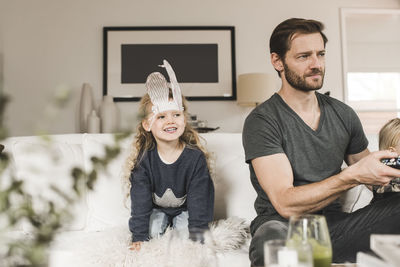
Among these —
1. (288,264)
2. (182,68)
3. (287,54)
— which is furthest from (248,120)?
(182,68)

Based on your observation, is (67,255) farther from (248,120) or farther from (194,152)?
(248,120)

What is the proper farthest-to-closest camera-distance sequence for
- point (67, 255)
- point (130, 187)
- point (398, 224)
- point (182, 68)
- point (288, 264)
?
point (182, 68) → point (130, 187) → point (67, 255) → point (398, 224) → point (288, 264)

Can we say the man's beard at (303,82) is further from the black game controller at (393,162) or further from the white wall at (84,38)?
the white wall at (84,38)

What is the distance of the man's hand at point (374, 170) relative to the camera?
3.89 feet

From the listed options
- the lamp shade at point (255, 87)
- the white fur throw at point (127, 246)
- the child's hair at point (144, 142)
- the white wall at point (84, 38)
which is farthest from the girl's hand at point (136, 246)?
the white wall at point (84, 38)

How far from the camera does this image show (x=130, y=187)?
1.81 m

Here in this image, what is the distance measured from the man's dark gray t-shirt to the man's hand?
28 centimetres

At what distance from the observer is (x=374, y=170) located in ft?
Answer: 3.92

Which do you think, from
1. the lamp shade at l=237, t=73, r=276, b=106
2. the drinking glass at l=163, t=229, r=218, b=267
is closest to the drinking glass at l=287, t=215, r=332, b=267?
the drinking glass at l=163, t=229, r=218, b=267

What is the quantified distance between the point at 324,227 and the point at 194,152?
113 cm

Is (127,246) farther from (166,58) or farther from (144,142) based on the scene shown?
(166,58)

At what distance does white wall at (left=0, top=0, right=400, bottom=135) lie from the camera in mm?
4184

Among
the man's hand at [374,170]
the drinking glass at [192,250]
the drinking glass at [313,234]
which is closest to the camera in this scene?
the drinking glass at [192,250]

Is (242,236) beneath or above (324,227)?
beneath
